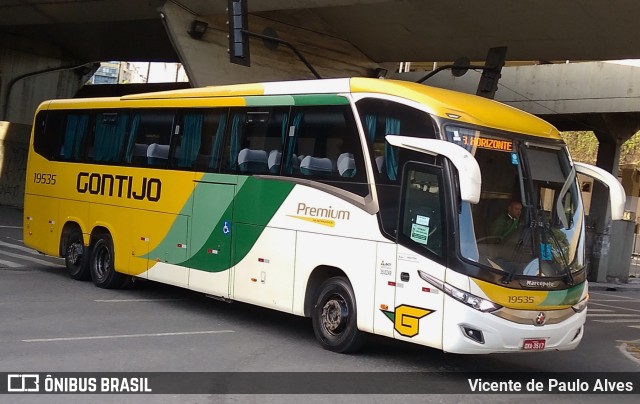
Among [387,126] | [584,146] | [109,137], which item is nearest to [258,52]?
[109,137]

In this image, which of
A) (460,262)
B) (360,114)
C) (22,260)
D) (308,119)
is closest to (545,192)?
(460,262)

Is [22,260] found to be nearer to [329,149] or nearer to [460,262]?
[329,149]

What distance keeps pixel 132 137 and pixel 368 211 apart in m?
6.12

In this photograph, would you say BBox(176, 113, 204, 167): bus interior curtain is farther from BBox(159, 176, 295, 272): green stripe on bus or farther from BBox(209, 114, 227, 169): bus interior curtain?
BBox(159, 176, 295, 272): green stripe on bus

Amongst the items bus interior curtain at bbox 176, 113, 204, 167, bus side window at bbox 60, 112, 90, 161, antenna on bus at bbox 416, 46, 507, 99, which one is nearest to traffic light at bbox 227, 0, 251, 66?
bus side window at bbox 60, 112, 90, 161

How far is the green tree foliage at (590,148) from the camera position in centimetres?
4956

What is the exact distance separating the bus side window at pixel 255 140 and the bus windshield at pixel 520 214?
301 cm

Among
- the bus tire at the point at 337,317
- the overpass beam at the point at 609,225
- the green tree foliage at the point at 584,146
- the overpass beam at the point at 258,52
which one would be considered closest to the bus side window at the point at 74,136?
the overpass beam at the point at 258,52

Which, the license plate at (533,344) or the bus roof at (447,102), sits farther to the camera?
the bus roof at (447,102)

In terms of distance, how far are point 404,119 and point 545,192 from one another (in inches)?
74.5

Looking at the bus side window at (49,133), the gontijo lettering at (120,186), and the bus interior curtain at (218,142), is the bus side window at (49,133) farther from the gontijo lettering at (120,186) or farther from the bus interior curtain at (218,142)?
the bus interior curtain at (218,142)

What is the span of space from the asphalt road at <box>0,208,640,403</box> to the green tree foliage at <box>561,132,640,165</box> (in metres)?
38.1

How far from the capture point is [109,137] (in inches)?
559

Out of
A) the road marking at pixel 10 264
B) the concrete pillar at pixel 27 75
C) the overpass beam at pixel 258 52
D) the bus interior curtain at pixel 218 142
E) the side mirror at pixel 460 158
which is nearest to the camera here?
the side mirror at pixel 460 158
